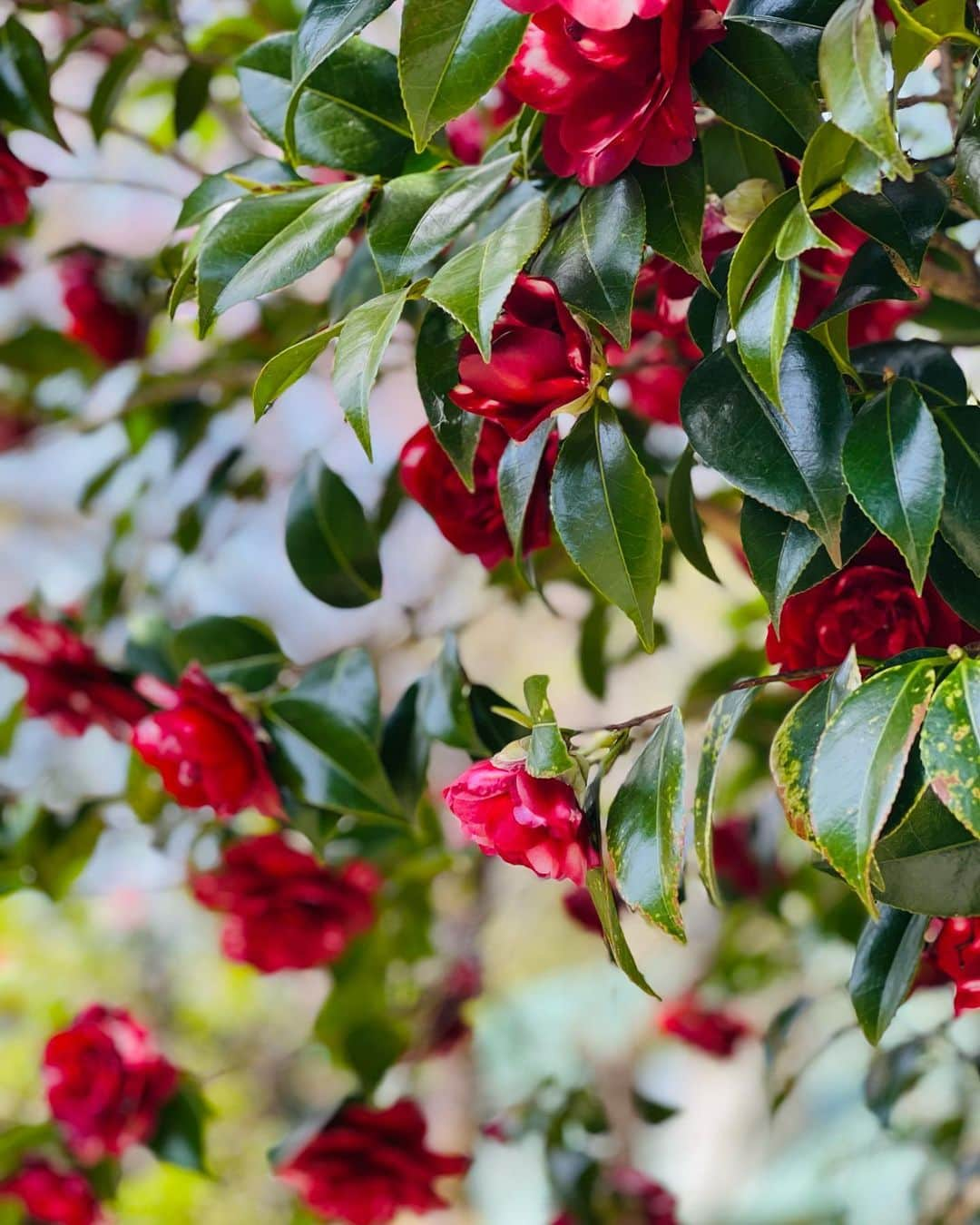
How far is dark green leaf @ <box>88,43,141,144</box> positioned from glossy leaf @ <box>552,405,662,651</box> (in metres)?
0.55

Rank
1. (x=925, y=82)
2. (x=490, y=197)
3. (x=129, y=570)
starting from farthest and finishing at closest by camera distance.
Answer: (x=129, y=570) → (x=925, y=82) → (x=490, y=197)

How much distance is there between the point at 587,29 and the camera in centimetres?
36

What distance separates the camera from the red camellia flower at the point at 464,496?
0.53 m

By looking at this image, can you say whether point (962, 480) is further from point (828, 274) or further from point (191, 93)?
point (191, 93)

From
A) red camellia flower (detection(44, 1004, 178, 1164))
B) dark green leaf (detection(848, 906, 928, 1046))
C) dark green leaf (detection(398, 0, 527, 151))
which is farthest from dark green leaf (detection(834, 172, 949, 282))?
red camellia flower (detection(44, 1004, 178, 1164))

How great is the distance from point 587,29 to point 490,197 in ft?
0.26

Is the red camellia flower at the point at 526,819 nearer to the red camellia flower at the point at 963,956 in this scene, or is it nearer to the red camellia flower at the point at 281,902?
the red camellia flower at the point at 963,956

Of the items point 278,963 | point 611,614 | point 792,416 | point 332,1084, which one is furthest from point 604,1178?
point 332,1084

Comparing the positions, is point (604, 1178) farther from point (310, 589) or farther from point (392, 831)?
point (310, 589)

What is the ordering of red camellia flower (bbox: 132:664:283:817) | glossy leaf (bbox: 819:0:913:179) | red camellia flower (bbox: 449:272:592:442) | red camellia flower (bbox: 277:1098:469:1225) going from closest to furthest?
glossy leaf (bbox: 819:0:913:179) < red camellia flower (bbox: 449:272:592:442) < red camellia flower (bbox: 132:664:283:817) < red camellia flower (bbox: 277:1098:469:1225)

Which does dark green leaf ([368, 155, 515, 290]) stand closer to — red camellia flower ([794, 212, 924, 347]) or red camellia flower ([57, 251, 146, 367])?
red camellia flower ([794, 212, 924, 347])

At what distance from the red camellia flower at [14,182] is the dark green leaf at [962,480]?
492 millimetres

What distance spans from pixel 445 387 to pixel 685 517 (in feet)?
0.38

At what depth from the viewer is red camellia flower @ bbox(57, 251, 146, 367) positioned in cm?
101
